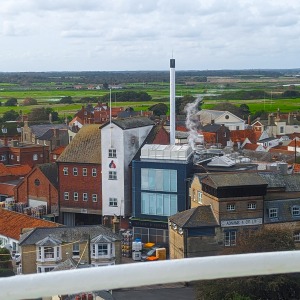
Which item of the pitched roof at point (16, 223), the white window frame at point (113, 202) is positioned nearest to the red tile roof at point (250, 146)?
the white window frame at point (113, 202)

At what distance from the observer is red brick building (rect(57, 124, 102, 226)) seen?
32219mm

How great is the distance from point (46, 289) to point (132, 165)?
27.1 meters

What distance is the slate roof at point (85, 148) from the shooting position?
3244 centimetres

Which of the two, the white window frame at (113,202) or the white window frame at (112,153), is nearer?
the white window frame at (112,153)

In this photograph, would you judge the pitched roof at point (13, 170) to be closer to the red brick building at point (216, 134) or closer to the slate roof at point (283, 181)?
the red brick building at point (216, 134)

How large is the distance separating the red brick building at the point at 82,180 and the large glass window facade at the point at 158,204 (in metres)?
4.03

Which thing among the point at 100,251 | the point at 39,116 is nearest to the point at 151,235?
the point at 100,251

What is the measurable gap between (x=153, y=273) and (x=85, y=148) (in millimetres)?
30751

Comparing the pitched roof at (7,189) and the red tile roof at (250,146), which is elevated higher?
the red tile roof at (250,146)

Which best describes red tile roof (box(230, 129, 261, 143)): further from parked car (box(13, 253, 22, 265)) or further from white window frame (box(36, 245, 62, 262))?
white window frame (box(36, 245, 62, 262))

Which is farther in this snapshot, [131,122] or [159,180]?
[131,122]

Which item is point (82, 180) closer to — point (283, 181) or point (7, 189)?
point (7, 189)

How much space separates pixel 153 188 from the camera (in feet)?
93.5

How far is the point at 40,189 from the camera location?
3388cm
